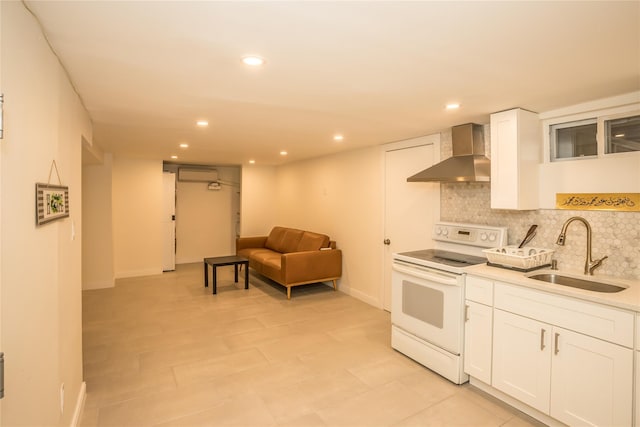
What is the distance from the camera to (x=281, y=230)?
6.76 metres

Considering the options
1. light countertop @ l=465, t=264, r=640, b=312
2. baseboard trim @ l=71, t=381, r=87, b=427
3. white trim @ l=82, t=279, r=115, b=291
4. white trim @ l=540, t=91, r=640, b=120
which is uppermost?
white trim @ l=540, t=91, r=640, b=120

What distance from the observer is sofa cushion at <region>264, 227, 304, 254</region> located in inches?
240

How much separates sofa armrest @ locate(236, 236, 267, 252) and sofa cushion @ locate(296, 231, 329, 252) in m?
1.45

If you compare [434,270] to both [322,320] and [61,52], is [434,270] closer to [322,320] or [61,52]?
[322,320]

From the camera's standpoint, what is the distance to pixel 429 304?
117 inches

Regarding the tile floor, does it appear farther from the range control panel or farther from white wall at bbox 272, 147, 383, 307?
the range control panel

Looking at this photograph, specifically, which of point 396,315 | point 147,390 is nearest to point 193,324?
point 147,390

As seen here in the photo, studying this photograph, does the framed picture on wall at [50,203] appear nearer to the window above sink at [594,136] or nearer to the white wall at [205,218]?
the window above sink at [594,136]

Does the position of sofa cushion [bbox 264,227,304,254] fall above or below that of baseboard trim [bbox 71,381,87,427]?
above

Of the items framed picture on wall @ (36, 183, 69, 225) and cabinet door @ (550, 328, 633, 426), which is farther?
cabinet door @ (550, 328, 633, 426)

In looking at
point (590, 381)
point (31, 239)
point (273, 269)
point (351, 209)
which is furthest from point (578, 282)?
point (273, 269)

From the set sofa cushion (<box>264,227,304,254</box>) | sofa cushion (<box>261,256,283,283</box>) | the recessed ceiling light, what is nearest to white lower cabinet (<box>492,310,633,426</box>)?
the recessed ceiling light

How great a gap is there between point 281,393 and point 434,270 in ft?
5.32

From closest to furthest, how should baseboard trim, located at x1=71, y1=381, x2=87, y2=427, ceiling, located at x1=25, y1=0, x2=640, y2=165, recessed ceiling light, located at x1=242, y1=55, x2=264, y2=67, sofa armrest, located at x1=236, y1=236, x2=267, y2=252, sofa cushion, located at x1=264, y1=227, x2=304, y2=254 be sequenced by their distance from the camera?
ceiling, located at x1=25, y1=0, x2=640, y2=165 → recessed ceiling light, located at x1=242, y1=55, x2=264, y2=67 → baseboard trim, located at x1=71, y1=381, x2=87, y2=427 → sofa cushion, located at x1=264, y1=227, x2=304, y2=254 → sofa armrest, located at x1=236, y1=236, x2=267, y2=252
